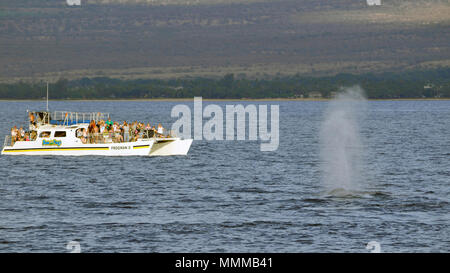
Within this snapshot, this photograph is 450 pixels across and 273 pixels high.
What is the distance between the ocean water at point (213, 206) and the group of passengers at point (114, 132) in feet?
6.63

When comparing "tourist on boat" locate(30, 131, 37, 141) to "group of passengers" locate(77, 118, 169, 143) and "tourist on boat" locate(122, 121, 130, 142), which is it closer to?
"group of passengers" locate(77, 118, 169, 143)

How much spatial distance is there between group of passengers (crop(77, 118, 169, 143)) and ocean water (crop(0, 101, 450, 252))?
2.02 m

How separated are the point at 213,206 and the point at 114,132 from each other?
28.4 meters

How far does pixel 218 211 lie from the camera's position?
35625 millimetres

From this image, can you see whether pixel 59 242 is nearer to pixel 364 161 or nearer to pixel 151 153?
pixel 151 153

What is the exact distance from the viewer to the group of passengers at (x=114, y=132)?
207 ft

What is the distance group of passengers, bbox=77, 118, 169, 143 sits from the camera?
63188mm

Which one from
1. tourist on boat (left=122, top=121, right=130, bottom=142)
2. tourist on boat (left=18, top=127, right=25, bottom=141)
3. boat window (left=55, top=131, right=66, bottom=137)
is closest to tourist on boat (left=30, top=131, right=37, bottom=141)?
tourist on boat (left=18, top=127, right=25, bottom=141)

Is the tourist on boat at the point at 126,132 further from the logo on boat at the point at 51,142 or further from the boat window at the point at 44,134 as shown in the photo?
the boat window at the point at 44,134

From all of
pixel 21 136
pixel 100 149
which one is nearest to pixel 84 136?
pixel 100 149

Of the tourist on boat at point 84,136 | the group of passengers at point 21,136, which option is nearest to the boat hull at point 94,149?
the tourist on boat at point 84,136
